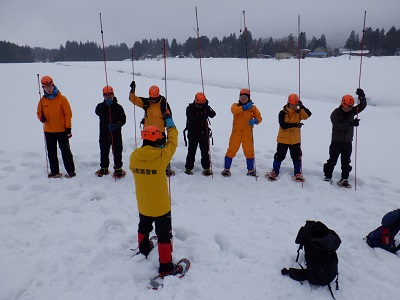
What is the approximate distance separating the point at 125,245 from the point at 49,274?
1.02 metres

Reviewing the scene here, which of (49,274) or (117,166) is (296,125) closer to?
(117,166)

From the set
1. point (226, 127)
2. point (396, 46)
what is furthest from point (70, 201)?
point (396, 46)

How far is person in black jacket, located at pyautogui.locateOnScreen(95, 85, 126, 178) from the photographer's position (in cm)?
630

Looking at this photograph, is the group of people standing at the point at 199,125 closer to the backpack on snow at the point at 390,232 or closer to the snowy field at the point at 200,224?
the snowy field at the point at 200,224

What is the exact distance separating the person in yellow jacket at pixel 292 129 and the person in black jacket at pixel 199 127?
57.5 inches

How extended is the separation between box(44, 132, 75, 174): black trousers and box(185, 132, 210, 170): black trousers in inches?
102

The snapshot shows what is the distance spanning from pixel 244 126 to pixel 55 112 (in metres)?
3.97

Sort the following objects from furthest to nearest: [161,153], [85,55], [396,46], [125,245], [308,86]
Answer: [85,55], [396,46], [308,86], [125,245], [161,153]

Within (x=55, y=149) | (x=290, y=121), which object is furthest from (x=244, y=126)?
(x=55, y=149)

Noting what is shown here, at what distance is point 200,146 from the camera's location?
6.80m

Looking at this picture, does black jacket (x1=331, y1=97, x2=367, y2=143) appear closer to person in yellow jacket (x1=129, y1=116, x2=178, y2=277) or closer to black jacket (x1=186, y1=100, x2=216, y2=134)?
black jacket (x1=186, y1=100, x2=216, y2=134)

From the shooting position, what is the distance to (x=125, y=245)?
435 cm

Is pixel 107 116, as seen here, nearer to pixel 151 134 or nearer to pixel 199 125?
pixel 199 125

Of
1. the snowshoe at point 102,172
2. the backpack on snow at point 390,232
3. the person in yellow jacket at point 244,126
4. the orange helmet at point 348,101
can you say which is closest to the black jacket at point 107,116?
the snowshoe at point 102,172
